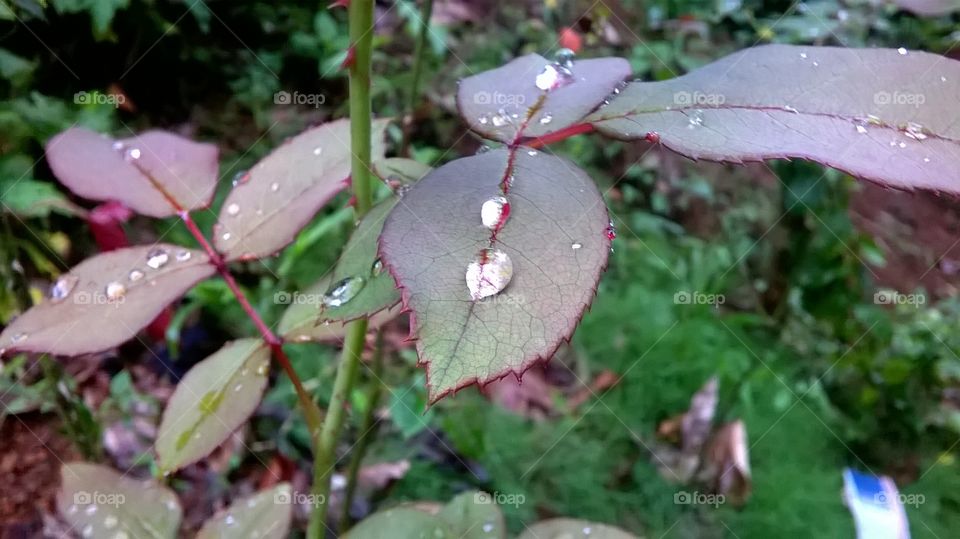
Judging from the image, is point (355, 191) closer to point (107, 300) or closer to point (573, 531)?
point (107, 300)

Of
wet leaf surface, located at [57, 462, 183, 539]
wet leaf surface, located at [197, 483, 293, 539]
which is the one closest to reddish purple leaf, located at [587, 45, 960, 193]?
wet leaf surface, located at [197, 483, 293, 539]

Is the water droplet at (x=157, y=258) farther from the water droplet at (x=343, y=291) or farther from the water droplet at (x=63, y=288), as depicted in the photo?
the water droplet at (x=343, y=291)

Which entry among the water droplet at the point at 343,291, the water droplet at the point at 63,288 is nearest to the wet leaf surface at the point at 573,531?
the water droplet at the point at 343,291

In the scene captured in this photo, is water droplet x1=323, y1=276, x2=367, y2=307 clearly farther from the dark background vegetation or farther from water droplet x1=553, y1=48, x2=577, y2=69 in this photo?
the dark background vegetation

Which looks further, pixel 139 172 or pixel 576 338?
pixel 576 338

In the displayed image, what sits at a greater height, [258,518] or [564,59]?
[564,59]

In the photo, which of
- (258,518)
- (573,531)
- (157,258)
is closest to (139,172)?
(157,258)
